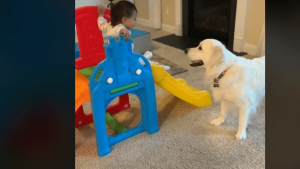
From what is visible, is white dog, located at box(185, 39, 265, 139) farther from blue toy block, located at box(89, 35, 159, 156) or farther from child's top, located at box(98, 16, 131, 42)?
child's top, located at box(98, 16, 131, 42)

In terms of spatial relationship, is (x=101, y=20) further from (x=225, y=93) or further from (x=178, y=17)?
(x=178, y=17)

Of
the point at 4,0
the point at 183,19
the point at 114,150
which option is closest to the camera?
the point at 4,0

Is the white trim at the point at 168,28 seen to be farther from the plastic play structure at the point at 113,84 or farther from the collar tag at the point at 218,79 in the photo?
the collar tag at the point at 218,79

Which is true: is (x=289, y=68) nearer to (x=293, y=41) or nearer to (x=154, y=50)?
(x=293, y=41)

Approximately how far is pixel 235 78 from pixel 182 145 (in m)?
0.48

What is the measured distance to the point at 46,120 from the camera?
259mm

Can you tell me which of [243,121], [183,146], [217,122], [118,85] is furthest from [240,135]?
[118,85]

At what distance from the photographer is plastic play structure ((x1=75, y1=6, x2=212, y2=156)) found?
1453 millimetres

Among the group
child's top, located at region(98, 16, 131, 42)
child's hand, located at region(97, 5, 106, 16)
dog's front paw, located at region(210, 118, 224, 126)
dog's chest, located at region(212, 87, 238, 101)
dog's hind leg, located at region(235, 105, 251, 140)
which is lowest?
dog's front paw, located at region(210, 118, 224, 126)

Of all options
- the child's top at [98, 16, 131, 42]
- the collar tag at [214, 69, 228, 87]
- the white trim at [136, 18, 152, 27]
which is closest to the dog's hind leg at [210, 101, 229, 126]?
the collar tag at [214, 69, 228, 87]

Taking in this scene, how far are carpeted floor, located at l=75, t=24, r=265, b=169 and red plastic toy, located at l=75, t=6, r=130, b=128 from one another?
2.5 inches

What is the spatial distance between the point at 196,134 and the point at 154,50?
69.2 inches

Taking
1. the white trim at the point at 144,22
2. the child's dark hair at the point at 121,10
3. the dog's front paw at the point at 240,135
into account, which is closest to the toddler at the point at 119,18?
the child's dark hair at the point at 121,10

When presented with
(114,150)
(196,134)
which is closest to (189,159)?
(196,134)
